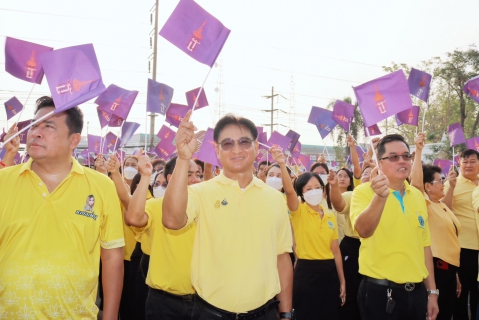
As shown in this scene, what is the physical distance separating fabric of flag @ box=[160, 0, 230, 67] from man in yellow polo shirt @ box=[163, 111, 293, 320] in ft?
2.82

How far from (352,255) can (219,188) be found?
3460mm

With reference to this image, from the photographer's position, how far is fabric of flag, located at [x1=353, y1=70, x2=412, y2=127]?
13.4 ft

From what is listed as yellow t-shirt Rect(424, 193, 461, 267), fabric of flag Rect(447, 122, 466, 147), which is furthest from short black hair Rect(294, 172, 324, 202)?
fabric of flag Rect(447, 122, 466, 147)

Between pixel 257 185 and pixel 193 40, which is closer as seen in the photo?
pixel 257 185

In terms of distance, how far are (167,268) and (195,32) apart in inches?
77.5

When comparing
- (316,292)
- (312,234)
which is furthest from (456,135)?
(316,292)

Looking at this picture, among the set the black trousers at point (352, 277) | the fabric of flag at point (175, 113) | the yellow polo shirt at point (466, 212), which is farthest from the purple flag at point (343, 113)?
the black trousers at point (352, 277)

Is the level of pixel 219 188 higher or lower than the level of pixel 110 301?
higher

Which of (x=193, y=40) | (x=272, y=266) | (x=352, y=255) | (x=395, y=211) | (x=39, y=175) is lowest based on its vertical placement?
(x=352, y=255)

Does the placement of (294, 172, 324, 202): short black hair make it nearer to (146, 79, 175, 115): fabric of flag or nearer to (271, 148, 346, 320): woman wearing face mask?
(271, 148, 346, 320): woman wearing face mask

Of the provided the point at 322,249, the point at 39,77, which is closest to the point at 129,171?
the point at 39,77

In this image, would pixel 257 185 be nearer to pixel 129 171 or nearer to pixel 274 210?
pixel 274 210

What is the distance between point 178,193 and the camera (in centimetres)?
248

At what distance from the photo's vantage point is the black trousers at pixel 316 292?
193 inches
